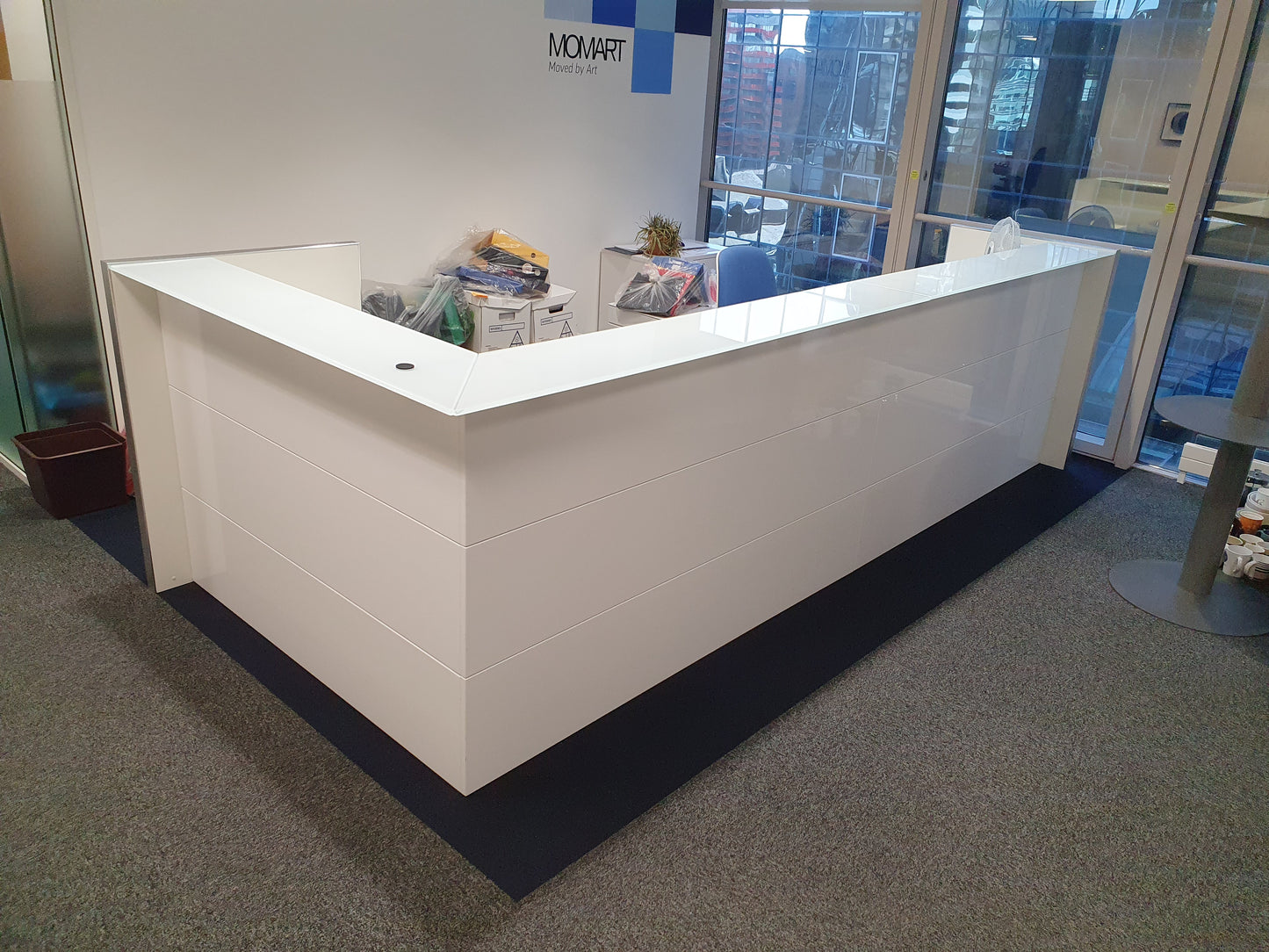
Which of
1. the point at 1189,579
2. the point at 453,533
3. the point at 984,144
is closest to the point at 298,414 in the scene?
the point at 453,533

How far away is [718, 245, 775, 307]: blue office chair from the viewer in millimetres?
3580

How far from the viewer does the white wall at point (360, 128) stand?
3.33 m

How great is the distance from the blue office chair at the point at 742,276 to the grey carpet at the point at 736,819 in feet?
4.81

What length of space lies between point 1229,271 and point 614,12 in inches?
124

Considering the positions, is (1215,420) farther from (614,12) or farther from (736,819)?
(614,12)

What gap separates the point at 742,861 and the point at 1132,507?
2778 millimetres

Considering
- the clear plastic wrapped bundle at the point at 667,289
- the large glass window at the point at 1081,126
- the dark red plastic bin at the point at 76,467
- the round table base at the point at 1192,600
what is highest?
the large glass window at the point at 1081,126

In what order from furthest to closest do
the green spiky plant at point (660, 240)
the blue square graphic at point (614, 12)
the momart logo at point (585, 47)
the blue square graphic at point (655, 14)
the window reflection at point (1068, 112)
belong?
the green spiky plant at point (660, 240), the blue square graphic at point (655, 14), the blue square graphic at point (614, 12), the momart logo at point (585, 47), the window reflection at point (1068, 112)

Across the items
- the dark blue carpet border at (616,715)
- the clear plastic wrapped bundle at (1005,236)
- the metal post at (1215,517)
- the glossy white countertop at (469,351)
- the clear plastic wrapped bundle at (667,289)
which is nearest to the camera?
the glossy white countertop at (469,351)

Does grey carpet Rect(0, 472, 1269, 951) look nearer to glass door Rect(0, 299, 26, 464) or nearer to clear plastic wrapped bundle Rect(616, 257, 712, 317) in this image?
glass door Rect(0, 299, 26, 464)

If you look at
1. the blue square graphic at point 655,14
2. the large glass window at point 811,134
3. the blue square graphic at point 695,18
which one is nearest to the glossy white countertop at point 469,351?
the large glass window at point 811,134

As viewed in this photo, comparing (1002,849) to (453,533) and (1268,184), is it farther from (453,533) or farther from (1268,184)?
(1268,184)

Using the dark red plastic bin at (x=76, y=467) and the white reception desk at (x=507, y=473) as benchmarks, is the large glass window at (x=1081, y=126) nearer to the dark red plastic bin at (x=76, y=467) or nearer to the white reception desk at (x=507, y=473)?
the white reception desk at (x=507, y=473)

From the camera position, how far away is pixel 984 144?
15.1 feet
